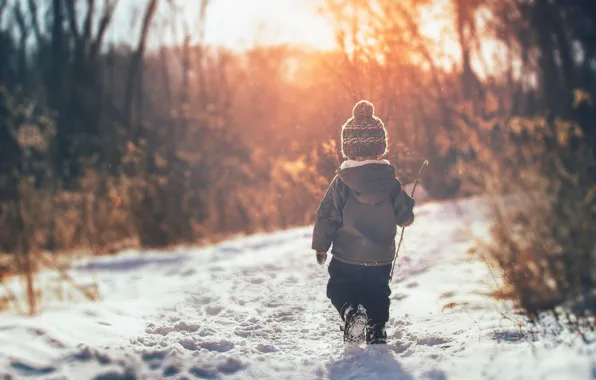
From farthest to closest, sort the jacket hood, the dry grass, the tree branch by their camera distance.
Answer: the tree branch < the jacket hood < the dry grass

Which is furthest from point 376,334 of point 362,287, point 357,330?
point 362,287

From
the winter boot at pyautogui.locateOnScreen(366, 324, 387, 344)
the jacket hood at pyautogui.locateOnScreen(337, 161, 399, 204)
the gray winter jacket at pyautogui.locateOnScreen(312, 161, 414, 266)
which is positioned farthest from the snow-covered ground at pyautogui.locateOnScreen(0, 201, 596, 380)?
the jacket hood at pyautogui.locateOnScreen(337, 161, 399, 204)

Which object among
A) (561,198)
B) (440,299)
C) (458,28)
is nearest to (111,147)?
(458,28)

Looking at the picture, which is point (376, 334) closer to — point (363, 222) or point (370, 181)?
point (363, 222)

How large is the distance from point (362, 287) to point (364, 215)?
0.46 m

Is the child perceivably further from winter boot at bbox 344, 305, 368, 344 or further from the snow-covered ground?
the snow-covered ground

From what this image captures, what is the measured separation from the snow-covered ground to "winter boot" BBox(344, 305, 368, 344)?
0.12 meters

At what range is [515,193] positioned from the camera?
3.18 metres

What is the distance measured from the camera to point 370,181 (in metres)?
3.35

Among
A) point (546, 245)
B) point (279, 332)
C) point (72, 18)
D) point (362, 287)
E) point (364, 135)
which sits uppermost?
point (72, 18)

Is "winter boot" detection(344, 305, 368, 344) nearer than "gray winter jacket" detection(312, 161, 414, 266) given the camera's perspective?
Yes

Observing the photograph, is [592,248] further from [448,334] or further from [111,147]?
[111,147]

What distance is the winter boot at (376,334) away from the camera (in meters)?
3.20

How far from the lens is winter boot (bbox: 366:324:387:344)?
3.20m
